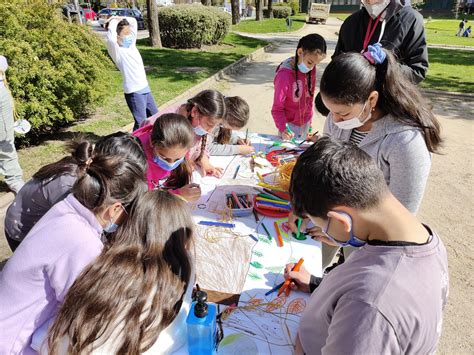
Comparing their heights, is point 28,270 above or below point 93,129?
above

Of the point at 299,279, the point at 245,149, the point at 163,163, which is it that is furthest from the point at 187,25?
the point at 299,279

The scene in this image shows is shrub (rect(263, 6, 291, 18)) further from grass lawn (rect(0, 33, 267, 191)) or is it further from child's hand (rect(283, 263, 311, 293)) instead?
child's hand (rect(283, 263, 311, 293))

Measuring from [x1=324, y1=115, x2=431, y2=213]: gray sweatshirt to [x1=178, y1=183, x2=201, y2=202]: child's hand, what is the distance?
1003mm

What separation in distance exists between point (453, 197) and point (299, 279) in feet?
10.0

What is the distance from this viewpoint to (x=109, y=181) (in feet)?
4.63

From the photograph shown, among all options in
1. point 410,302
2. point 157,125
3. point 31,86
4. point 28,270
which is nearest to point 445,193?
point 157,125

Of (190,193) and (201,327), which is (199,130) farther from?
(201,327)

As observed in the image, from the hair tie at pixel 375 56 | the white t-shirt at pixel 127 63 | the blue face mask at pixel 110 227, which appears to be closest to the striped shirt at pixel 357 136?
the hair tie at pixel 375 56

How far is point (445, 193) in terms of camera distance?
3.79 meters

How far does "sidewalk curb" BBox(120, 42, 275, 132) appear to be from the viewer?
6161mm

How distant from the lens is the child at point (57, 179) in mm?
1616

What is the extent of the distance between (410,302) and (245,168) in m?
1.82

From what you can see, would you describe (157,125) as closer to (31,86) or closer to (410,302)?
(410,302)

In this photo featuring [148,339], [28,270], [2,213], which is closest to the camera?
[148,339]
